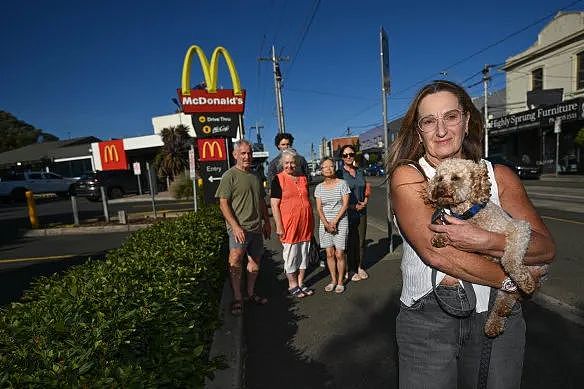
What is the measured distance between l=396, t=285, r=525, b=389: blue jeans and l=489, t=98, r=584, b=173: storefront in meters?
25.8

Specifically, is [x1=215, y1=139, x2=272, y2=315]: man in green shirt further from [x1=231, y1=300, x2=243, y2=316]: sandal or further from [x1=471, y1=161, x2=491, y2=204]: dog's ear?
[x1=471, y1=161, x2=491, y2=204]: dog's ear

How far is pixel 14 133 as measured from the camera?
198 feet

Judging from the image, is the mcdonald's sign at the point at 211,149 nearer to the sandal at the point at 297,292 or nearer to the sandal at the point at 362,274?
the sandal at the point at 362,274

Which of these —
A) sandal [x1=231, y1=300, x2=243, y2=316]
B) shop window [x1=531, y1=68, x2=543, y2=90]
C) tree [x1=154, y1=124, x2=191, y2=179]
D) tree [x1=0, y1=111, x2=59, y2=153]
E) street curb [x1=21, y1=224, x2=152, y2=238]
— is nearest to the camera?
sandal [x1=231, y1=300, x2=243, y2=316]

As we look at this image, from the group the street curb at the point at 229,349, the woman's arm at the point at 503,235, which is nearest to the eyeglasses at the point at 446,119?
the woman's arm at the point at 503,235

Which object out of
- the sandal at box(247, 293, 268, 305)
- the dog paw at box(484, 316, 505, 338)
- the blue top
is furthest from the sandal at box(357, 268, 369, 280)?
the dog paw at box(484, 316, 505, 338)

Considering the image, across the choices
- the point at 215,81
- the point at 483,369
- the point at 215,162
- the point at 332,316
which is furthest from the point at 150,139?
the point at 483,369

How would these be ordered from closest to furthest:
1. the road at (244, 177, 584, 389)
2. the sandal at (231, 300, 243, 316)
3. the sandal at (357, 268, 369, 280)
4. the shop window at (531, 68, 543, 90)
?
the road at (244, 177, 584, 389) < the sandal at (231, 300, 243, 316) < the sandal at (357, 268, 369, 280) < the shop window at (531, 68, 543, 90)

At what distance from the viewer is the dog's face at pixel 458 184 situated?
137 cm

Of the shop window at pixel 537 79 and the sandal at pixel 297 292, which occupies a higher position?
the shop window at pixel 537 79

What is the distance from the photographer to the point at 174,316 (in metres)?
1.94

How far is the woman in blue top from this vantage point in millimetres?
5254

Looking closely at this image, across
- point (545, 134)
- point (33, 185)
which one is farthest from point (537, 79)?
point (33, 185)

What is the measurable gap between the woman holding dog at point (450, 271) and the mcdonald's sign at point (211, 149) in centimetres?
898
